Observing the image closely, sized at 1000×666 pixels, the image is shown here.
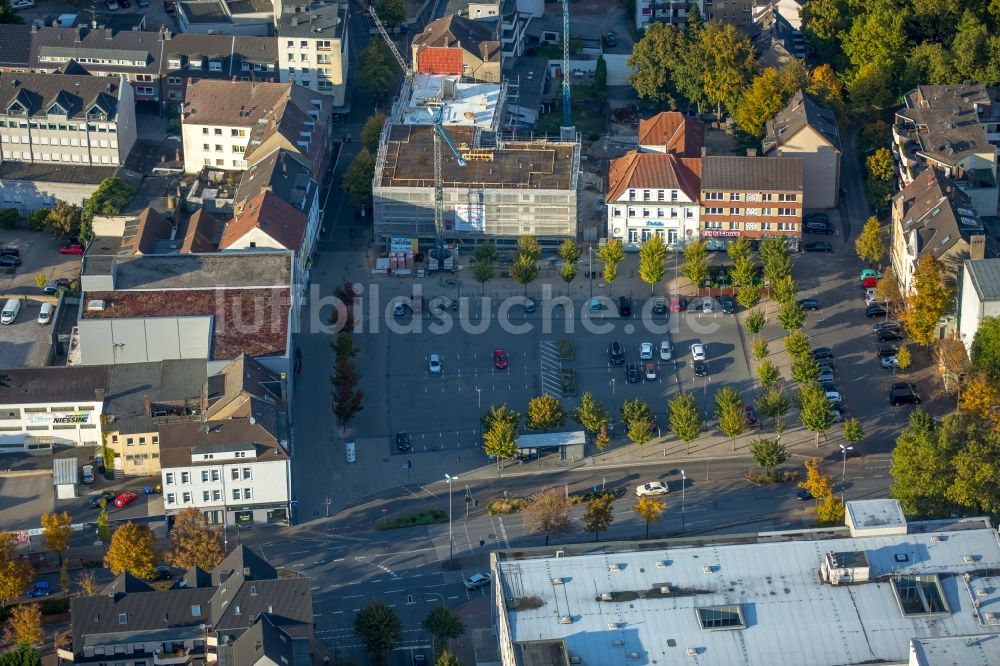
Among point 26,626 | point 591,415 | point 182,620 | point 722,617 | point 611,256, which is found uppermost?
point 611,256

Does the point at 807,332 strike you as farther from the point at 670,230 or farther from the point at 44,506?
the point at 44,506

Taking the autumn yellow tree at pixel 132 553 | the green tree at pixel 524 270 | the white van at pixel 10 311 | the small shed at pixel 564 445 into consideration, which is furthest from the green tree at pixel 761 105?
the autumn yellow tree at pixel 132 553

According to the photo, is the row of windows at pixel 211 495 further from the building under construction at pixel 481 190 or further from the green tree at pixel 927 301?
the green tree at pixel 927 301

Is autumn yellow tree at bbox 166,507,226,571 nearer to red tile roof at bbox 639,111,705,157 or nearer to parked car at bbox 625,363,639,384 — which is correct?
parked car at bbox 625,363,639,384

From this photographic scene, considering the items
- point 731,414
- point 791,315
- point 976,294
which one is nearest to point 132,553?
point 731,414

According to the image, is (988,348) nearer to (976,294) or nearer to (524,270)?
(976,294)
